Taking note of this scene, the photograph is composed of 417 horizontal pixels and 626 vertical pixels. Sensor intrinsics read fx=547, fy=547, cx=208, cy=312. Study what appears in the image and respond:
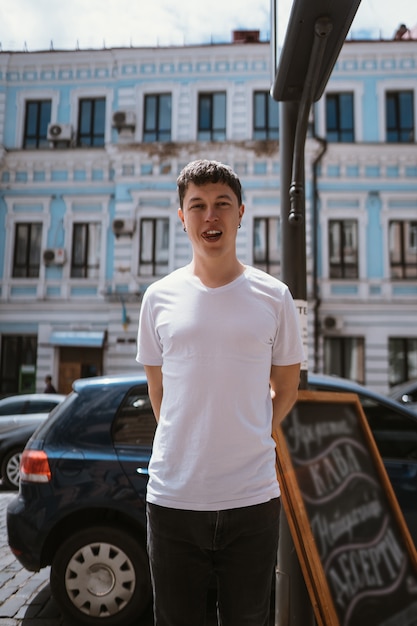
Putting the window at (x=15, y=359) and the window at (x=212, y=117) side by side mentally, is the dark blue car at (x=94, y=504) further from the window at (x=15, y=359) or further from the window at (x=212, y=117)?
the window at (x=212, y=117)

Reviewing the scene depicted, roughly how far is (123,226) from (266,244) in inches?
191

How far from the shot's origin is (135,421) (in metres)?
3.91

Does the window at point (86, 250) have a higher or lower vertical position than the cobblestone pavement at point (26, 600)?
higher

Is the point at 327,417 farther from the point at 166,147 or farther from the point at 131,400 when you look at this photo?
the point at 166,147

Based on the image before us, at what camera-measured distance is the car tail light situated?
3.73m

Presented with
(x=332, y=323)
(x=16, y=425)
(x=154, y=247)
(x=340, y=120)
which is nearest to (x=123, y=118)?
(x=154, y=247)

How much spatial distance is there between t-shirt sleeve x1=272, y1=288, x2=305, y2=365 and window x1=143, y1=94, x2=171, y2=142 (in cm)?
1825

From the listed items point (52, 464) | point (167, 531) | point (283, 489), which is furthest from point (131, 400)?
point (167, 531)

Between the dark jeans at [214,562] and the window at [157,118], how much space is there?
18684 mm

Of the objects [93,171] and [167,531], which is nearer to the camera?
[167,531]

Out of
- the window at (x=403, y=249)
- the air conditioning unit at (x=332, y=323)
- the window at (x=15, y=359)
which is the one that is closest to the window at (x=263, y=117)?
the window at (x=403, y=249)

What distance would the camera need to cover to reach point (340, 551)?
3102mm

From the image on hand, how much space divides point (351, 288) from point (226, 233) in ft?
55.0

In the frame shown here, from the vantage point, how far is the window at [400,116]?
1886cm
